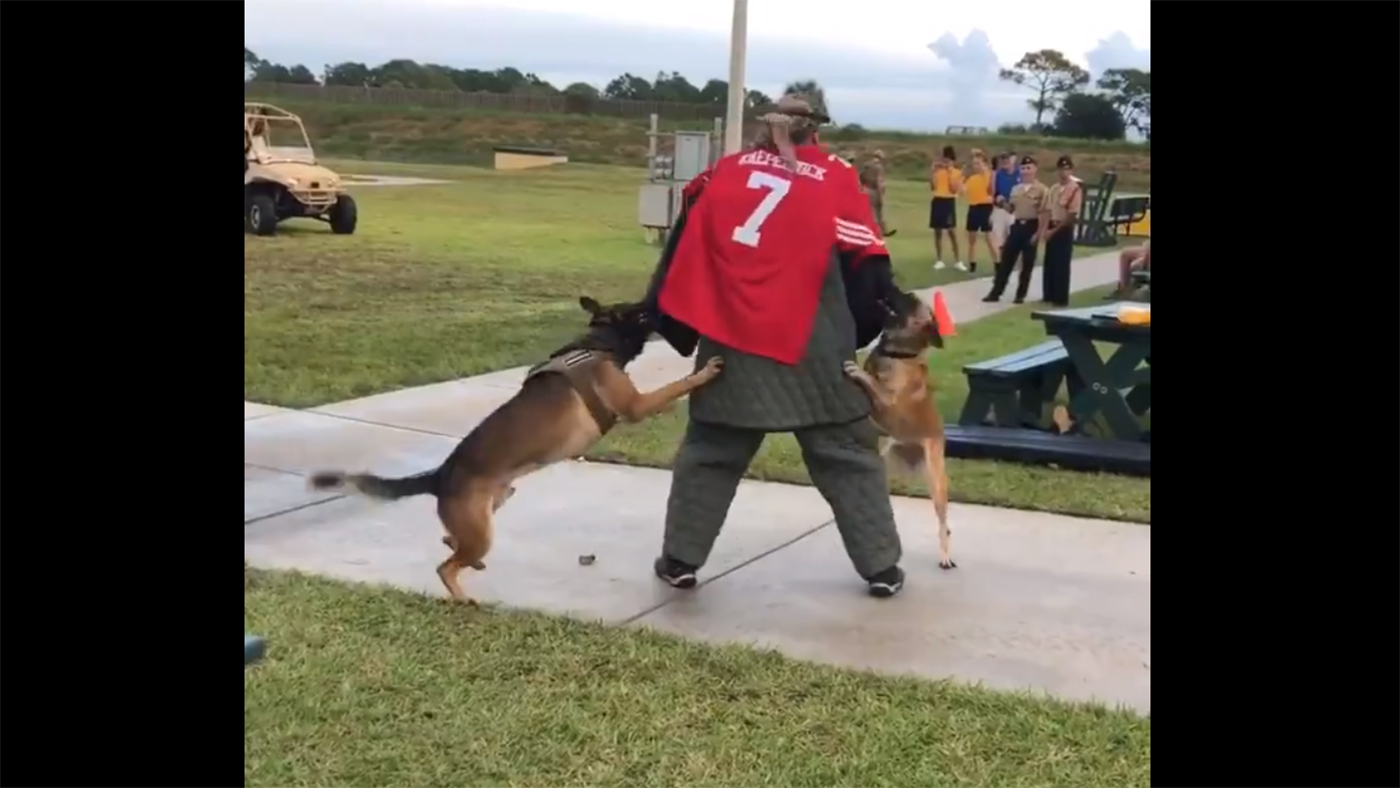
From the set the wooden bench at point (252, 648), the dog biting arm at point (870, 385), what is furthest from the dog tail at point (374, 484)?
the dog biting arm at point (870, 385)

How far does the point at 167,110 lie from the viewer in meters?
2.67

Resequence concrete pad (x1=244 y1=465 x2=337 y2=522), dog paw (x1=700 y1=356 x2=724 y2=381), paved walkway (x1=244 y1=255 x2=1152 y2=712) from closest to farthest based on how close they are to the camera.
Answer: paved walkway (x1=244 y1=255 x2=1152 y2=712) → dog paw (x1=700 y1=356 x2=724 y2=381) → concrete pad (x1=244 y1=465 x2=337 y2=522)

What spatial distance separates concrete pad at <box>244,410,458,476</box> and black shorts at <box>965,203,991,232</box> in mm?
5961

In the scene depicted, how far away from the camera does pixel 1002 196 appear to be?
1158cm

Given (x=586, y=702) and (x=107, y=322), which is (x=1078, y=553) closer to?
(x=586, y=702)

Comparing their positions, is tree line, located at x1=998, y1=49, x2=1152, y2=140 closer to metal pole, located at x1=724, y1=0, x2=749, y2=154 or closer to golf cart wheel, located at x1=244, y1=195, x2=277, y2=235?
metal pole, located at x1=724, y1=0, x2=749, y2=154

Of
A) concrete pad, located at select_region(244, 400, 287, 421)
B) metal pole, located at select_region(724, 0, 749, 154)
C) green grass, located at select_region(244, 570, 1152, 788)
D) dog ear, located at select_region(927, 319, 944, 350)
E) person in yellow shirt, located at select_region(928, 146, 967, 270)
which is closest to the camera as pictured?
green grass, located at select_region(244, 570, 1152, 788)

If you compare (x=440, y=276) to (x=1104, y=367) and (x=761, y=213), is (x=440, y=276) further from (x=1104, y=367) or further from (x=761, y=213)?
(x=761, y=213)

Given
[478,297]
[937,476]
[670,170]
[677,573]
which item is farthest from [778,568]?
[478,297]

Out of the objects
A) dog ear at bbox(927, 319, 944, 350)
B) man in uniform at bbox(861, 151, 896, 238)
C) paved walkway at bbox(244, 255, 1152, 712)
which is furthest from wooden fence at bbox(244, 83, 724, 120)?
dog ear at bbox(927, 319, 944, 350)

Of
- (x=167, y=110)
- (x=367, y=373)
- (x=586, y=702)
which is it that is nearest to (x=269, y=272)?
(x=367, y=373)

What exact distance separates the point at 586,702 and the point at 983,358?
660 centimetres

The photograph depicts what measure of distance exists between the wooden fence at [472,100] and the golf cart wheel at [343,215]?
236 cm

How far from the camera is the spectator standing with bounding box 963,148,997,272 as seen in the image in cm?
1095
